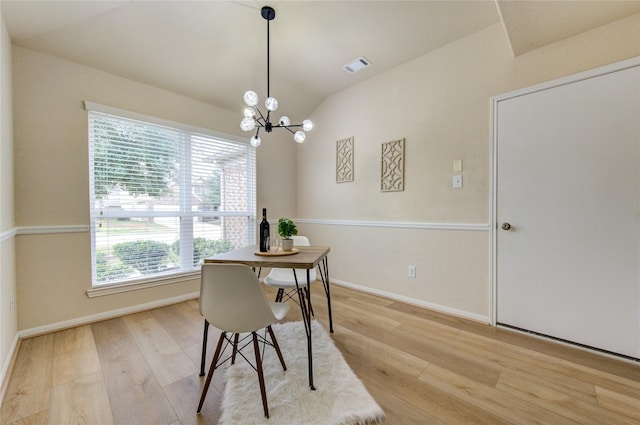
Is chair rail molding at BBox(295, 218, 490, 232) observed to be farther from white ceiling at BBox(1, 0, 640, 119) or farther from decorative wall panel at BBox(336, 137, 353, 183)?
white ceiling at BBox(1, 0, 640, 119)

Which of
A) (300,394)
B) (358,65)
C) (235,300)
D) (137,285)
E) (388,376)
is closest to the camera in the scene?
(235,300)

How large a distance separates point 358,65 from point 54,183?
3.14 metres

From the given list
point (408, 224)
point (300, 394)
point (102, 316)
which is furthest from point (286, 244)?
point (102, 316)

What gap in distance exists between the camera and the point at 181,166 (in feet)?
9.57

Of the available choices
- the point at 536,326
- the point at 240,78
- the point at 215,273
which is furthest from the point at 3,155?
the point at 536,326

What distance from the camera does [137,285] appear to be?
103 inches

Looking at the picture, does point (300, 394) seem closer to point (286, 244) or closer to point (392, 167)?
point (286, 244)

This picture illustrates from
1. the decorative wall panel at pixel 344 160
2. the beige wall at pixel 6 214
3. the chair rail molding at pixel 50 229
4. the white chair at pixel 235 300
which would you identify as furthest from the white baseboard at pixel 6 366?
the decorative wall panel at pixel 344 160

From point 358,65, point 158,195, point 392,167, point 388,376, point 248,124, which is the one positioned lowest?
point 388,376

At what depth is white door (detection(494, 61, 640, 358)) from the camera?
1.77m

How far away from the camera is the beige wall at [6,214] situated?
1.63m

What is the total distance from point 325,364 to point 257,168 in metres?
2.68

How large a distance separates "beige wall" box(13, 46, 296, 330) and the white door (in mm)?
3601

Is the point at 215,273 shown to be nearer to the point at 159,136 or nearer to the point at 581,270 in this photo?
the point at 159,136
